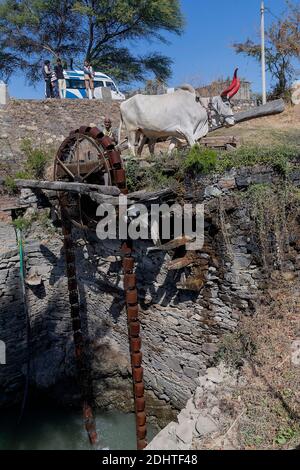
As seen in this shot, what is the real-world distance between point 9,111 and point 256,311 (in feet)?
29.7

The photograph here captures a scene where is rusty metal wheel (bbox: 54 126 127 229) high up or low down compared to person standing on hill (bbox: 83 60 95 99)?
down

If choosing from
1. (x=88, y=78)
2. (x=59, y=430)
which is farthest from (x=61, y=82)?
(x=59, y=430)

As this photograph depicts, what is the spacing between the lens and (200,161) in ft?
18.3

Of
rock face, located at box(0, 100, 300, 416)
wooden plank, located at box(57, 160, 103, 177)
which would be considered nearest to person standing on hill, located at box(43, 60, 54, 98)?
rock face, located at box(0, 100, 300, 416)

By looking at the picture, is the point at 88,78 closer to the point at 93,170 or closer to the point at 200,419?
the point at 93,170

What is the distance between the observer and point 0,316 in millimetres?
8055

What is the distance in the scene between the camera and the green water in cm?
718

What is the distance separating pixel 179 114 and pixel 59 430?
6601 mm

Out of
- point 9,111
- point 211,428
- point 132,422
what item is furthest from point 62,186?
point 9,111

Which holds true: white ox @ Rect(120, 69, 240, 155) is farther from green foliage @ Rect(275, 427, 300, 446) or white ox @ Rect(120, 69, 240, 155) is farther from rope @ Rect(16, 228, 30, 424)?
green foliage @ Rect(275, 427, 300, 446)

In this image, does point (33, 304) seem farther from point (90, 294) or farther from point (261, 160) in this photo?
point (261, 160)

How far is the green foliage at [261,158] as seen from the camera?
545 centimetres

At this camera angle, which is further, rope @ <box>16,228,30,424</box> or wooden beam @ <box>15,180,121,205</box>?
rope @ <box>16,228,30,424</box>

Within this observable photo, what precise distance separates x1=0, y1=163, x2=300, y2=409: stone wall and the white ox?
4.31 feet
